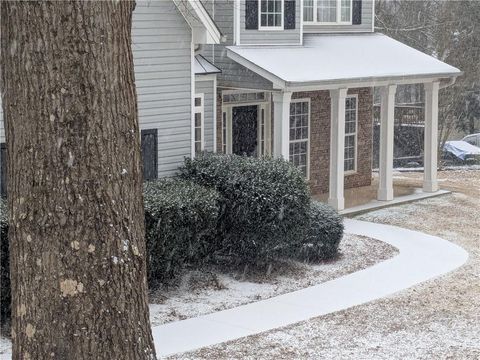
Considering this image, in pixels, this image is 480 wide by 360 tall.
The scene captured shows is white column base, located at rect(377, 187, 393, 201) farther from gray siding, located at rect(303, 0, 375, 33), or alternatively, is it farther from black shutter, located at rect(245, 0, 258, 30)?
black shutter, located at rect(245, 0, 258, 30)

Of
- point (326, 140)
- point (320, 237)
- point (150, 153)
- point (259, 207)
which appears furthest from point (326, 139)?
point (259, 207)

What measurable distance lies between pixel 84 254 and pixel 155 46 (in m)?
10.5

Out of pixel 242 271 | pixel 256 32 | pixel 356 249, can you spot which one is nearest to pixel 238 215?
pixel 242 271

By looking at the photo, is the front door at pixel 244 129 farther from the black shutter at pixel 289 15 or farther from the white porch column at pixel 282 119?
the white porch column at pixel 282 119

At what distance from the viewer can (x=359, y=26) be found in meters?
21.6

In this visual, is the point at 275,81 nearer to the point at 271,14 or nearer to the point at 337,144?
the point at 337,144

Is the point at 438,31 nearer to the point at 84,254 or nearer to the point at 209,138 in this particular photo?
the point at 209,138

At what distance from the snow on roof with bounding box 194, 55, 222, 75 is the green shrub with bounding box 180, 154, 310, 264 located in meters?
3.93

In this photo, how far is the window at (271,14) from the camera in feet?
60.0

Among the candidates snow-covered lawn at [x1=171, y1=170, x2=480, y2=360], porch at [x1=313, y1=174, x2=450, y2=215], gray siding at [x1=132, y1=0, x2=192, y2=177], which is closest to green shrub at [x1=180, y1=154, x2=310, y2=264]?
gray siding at [x1=132, y1=0, x2=192, y2=177]

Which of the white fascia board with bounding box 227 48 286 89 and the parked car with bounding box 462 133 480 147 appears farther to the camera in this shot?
the parked car with bounding box 462 133 480 147

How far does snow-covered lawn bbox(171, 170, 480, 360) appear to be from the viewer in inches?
362

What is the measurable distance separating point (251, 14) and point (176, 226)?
788 cm

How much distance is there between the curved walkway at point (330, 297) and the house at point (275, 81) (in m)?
3.15
